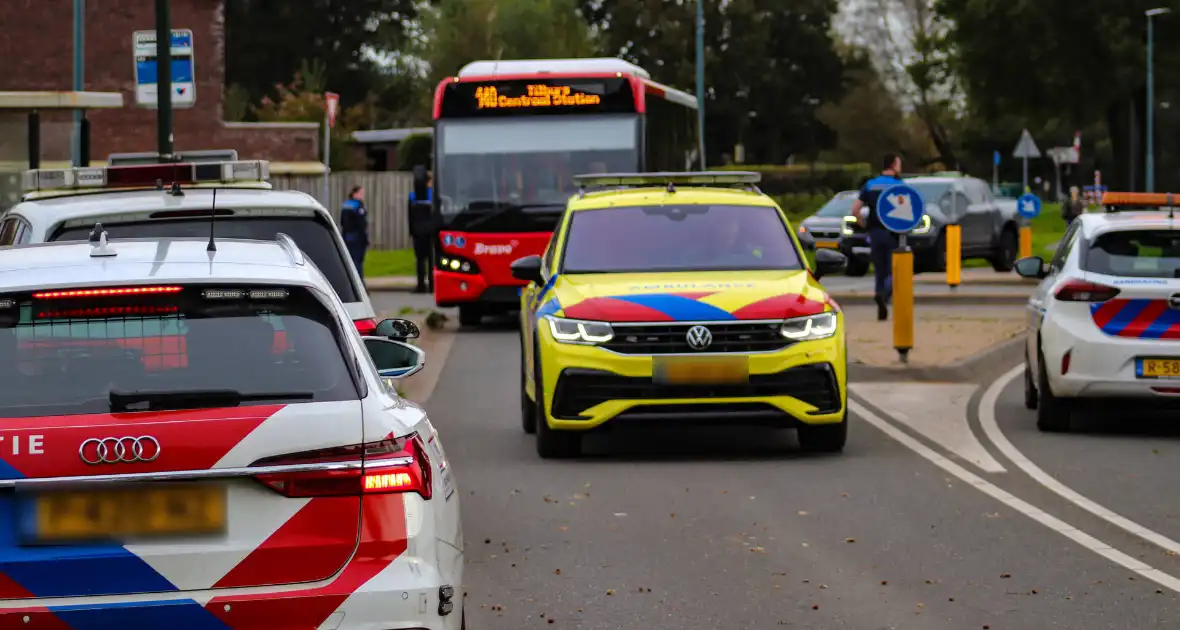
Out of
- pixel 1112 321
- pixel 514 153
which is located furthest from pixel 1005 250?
pixel 1112 321

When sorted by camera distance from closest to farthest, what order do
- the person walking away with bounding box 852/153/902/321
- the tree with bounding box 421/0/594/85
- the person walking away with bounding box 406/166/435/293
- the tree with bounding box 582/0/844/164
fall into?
the person walking away with bounding box 852/153/902/321 → the person walking away with bounding box 406/166/435/293 → the tree with bounding box 421/0/594/85 → the tree with bounding box 582/0/844/164

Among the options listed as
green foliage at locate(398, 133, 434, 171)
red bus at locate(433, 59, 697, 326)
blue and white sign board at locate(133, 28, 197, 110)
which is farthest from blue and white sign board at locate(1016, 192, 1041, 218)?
green foliage at locate(398, 133, 434, 171)

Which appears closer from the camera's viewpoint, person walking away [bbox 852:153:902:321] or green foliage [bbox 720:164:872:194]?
person walking away [bbox 852:153:902:321]

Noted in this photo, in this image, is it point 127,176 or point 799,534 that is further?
point 127,176

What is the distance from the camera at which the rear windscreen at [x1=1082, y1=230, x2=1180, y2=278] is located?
13789mm

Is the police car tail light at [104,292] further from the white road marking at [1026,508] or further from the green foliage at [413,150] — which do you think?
the green foliage at [413,150]

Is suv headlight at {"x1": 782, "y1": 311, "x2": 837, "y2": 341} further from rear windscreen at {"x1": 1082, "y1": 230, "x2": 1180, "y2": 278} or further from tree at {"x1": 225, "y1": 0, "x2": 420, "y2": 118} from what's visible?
tree at {"x1": 225, "y1": 0, "x2": 420, "y2": 118}

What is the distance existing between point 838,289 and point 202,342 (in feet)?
83.4

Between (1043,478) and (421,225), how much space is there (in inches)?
818

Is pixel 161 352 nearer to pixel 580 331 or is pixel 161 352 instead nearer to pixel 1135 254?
pixel 580 331

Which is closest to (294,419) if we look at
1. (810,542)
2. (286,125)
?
(810,542)

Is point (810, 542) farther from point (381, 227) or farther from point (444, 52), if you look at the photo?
point (444, 52)

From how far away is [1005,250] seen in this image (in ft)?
119

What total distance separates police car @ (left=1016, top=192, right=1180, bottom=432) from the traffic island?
3.13 metres
